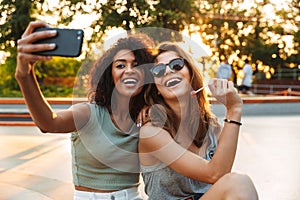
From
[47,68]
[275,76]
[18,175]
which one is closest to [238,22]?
[275,76]

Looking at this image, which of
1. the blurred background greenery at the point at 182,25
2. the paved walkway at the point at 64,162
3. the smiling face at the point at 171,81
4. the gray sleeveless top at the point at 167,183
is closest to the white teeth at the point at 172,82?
the smiling face at the point at 171,81

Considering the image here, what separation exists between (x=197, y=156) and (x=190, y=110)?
294 millimetres

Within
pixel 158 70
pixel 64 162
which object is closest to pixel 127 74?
pixel 158 70

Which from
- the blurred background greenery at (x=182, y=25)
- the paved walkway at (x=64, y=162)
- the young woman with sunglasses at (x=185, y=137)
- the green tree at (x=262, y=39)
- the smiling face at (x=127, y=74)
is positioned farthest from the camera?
the green tree at (x=262, y=39)

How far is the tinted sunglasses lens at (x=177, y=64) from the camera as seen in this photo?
2.13 m

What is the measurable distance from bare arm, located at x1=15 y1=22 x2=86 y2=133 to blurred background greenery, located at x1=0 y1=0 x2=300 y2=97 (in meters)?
0.37

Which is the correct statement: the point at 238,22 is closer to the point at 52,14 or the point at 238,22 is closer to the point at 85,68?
→ the point at 52,14

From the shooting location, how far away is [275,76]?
91.3ft

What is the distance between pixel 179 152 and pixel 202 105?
34cm

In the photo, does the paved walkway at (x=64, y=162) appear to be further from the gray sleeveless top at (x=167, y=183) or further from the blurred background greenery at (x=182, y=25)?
the blurred background greenery at (x=182, y=25)

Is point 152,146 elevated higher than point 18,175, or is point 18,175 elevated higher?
point 152,146

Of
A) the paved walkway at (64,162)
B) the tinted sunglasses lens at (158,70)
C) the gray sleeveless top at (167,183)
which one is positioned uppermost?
the tinted sunglasses lens at (158,70)

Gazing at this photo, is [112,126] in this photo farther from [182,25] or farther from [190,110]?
[182,25]

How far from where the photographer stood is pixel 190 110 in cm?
230
